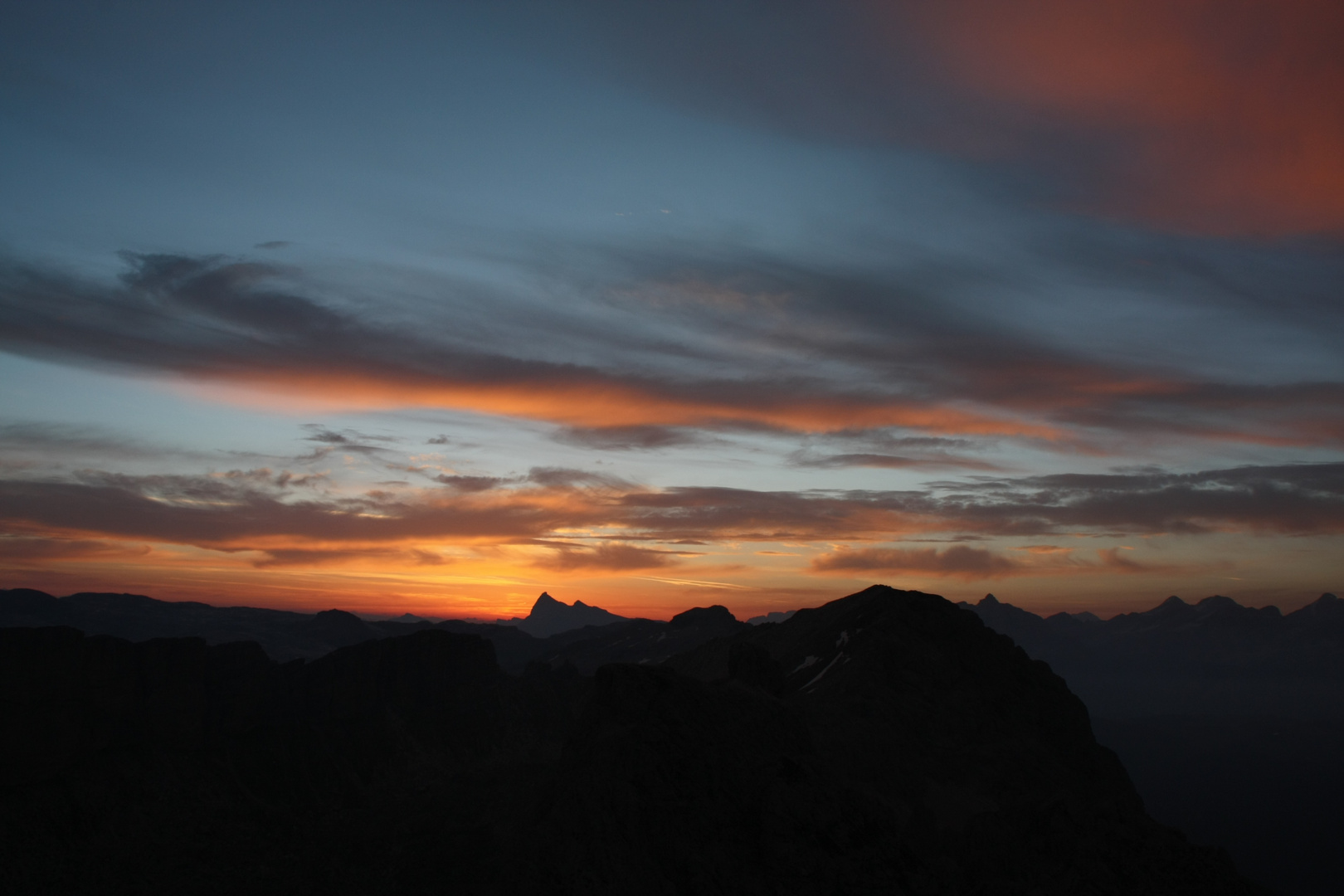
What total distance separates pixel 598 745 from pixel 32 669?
90804mm

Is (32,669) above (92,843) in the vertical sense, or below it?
above

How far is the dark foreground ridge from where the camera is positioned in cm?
6356

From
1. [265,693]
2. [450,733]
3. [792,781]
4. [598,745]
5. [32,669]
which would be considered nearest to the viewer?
[792,781]

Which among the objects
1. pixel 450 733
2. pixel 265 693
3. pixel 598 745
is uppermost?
pixel 598 745

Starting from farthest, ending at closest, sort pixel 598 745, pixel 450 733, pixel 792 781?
pixel 450 733
pixel 598 745
pixel 792 781

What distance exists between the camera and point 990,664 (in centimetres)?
12344

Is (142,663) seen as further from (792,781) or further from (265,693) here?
(792,781)

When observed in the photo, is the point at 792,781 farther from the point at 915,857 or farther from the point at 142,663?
the point at 142,663

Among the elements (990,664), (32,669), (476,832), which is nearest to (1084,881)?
(990,664)

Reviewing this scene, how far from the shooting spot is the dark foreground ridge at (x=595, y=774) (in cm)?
6356

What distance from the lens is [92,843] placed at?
101m

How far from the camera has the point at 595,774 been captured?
6862 centimetres

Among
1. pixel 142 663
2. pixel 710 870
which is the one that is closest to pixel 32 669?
pixel 142 663

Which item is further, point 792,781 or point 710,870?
point 792,781
